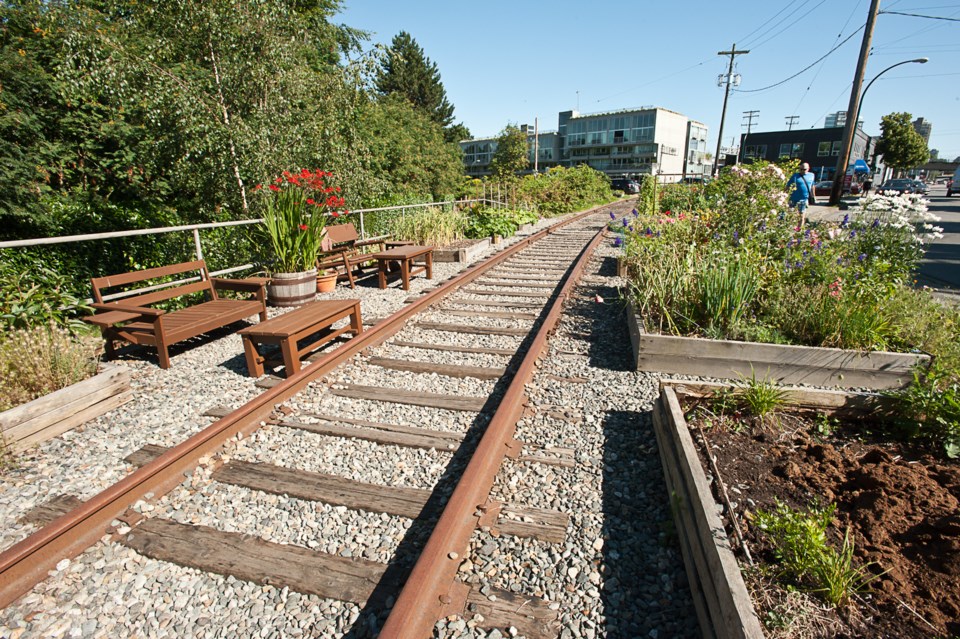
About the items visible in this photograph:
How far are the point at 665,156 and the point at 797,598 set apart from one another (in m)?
94.6

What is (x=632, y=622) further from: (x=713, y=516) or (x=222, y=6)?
(x=222, y=6)

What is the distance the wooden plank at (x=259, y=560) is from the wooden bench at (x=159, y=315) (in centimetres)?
252

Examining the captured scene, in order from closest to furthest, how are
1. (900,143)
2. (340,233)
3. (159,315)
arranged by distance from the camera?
(159,315), (340,233), (900,143)

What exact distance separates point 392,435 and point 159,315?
9.13 ft

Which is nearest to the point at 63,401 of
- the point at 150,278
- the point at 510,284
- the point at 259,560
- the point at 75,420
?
Answer: the point at 75,420

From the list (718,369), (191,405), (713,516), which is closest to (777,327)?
(718,369)

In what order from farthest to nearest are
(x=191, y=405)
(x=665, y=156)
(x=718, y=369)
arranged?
(x=665, y=156)
(x=718, y=369)
(x=191, y=405)

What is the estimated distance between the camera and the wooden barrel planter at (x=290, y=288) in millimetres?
6637

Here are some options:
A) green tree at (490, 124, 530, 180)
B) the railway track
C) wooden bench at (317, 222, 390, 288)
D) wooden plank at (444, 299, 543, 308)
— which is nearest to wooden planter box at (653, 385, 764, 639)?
the railway track

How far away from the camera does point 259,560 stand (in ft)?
7.26

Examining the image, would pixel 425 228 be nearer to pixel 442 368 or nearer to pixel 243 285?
pixel 243 285

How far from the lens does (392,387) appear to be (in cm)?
405

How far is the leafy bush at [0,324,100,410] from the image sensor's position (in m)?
3.47

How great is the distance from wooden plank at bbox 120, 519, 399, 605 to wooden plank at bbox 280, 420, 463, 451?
1.00 meters
